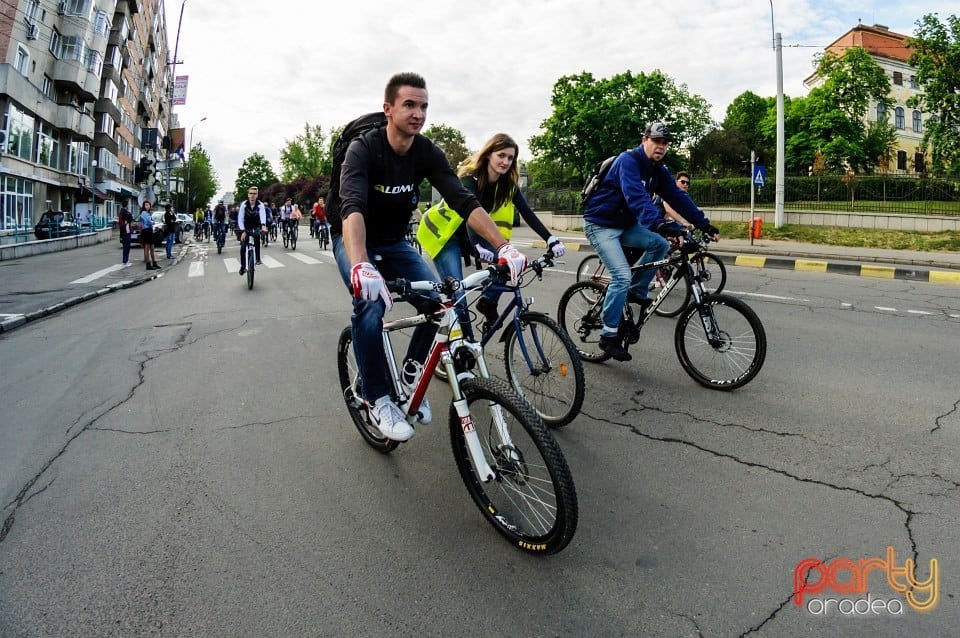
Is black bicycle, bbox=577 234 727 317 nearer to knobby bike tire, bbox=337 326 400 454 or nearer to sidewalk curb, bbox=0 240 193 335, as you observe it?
knobby bike tire, bbox=337 326 400 454

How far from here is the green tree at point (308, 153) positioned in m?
88.8

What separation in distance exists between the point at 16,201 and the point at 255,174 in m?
92.7

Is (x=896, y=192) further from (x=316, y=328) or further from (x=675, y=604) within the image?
(x=675, y=604)

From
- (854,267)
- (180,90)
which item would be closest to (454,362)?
(854,267)

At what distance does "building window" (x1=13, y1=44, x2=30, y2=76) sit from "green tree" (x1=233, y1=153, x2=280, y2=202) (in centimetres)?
8676

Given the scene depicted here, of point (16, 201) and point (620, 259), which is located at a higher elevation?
point (16, 201)

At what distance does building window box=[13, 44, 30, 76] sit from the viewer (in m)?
31.3

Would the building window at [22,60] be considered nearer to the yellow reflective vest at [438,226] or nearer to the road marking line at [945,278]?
the yellow reflective vest at [438,226]

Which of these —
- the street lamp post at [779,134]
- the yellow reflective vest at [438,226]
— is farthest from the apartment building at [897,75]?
the yellow reflective vest at [438,226]

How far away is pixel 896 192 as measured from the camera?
2319 cm

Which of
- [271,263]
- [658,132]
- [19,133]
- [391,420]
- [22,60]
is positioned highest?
[22,60]

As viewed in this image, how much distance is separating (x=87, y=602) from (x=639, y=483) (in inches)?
97.2

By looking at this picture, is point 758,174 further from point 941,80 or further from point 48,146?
point 48,146

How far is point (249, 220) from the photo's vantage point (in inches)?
466
